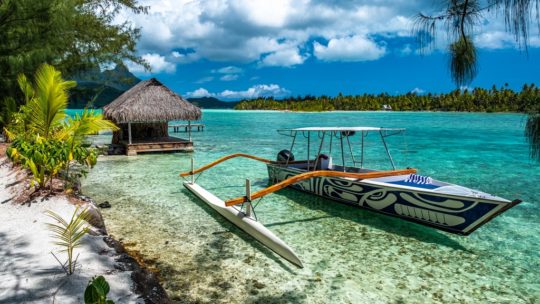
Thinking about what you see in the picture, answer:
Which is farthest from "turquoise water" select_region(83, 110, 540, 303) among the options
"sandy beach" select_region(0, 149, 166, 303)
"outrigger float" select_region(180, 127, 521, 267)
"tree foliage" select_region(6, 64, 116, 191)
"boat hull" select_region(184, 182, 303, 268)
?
"tree foliage" select_region(6, 64, 116, 191)

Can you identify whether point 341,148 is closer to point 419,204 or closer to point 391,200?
point 391,200

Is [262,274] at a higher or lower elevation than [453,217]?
lower

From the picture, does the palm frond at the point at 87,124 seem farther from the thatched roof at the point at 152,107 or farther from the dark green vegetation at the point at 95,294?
the thatched roof at the point at 152,107

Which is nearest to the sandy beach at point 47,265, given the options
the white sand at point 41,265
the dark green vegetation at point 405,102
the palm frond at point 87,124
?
the white sand at point 41,265

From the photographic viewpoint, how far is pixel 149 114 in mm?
17219

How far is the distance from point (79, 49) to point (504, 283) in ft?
70.3

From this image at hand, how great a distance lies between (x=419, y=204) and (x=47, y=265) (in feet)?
19.6

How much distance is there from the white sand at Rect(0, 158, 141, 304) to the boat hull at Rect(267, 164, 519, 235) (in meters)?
5.05

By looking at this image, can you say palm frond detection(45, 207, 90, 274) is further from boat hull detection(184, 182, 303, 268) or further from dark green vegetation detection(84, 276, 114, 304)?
boat hull detection(184, 182, 303, 268)

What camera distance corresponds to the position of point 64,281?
149 inches

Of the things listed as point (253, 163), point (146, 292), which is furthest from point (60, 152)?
point (253, 163)

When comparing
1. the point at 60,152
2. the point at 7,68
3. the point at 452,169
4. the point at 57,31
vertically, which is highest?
the point at 57,31

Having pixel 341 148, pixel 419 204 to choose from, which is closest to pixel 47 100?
pixel 341 148

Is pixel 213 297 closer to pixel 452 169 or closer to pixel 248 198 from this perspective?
pixel 248 198
